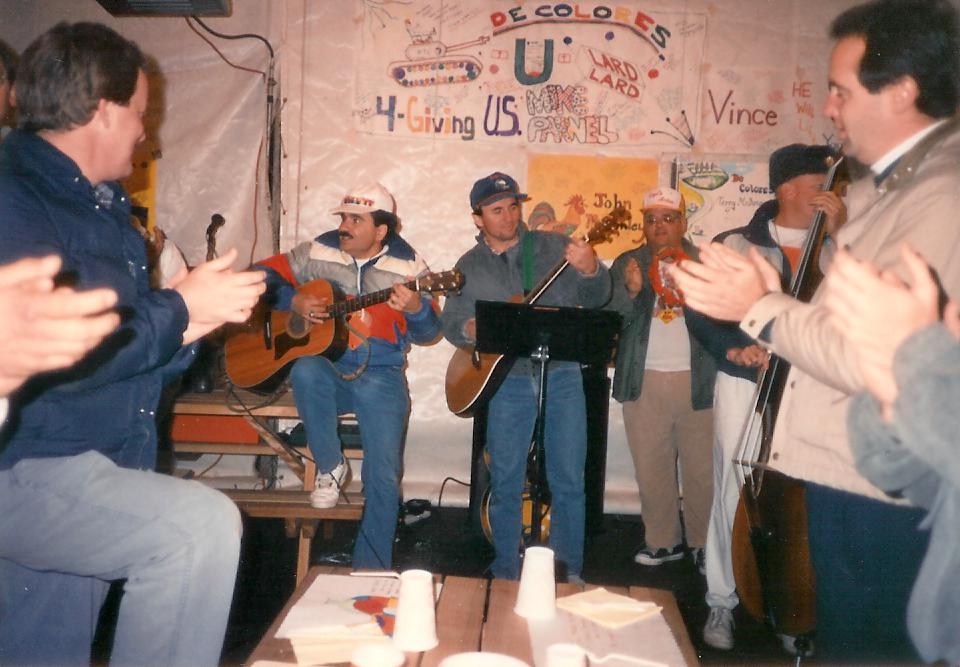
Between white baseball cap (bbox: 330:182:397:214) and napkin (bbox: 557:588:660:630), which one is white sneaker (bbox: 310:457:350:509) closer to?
white baseball cap (bbox: 330:182:397:214)

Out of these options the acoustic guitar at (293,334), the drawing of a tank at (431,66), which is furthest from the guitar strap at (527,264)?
the drawing of a tank at (431,66)

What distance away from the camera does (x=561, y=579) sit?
3500 mm

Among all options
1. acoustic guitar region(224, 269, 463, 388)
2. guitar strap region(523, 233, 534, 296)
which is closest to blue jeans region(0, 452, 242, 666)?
acoustic guitar region(224, 269, 463, 388)

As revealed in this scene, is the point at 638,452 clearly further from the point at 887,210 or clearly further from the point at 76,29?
the point at 76,29

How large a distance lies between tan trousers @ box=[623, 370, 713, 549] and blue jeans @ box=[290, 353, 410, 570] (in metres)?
1.40

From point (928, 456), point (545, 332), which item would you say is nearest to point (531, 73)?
point (545, 332)

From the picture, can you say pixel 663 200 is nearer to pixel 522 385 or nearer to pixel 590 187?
pixel 590 187

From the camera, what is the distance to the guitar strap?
12.5 feet

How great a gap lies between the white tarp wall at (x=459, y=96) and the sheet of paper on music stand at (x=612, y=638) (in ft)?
10.7

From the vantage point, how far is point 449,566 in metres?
3.95

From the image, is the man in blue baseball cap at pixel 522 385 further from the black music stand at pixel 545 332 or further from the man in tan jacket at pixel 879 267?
the man in tan jacket at pixel 879 267

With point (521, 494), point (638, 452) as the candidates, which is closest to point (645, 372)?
point (638, 452)

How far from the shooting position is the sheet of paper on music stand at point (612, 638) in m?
1.58

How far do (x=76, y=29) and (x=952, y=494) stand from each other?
7.26ft
